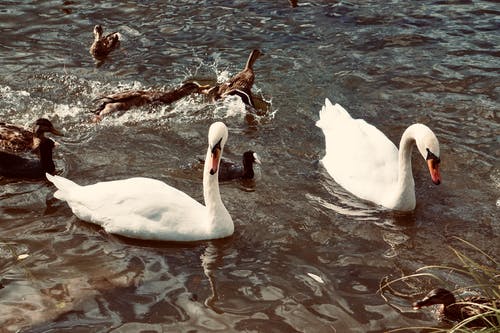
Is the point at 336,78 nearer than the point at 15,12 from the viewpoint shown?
Yes

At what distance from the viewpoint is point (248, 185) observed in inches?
365

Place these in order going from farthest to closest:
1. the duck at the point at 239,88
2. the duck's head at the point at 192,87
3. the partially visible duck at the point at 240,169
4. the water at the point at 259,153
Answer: the duck's head at the point at 192,87, the duck at the point at 239,88, the partially visible duck at the point at 240,169, the water at the point at 259,153

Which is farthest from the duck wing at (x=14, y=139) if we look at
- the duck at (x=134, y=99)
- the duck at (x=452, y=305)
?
the duck at (x=452, y=305)

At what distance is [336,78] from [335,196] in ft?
11.0

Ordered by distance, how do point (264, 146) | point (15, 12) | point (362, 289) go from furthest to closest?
point (15, 12) < point (264, 146) < point (362, 289)

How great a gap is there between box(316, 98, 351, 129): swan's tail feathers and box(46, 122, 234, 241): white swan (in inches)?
93.7

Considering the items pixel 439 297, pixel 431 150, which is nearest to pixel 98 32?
pixel 431 150

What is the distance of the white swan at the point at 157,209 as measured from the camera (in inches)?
310

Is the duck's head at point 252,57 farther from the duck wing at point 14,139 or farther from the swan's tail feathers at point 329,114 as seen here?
the duck wing at point 14,139

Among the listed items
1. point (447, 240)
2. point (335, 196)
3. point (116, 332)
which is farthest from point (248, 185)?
point (116, 332)

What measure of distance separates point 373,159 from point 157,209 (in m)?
2.73

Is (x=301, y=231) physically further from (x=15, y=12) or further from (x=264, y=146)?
(x=15, y=12)

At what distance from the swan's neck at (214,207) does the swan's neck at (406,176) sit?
196 centimetres

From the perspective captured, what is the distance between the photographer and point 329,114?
10.3 metres
